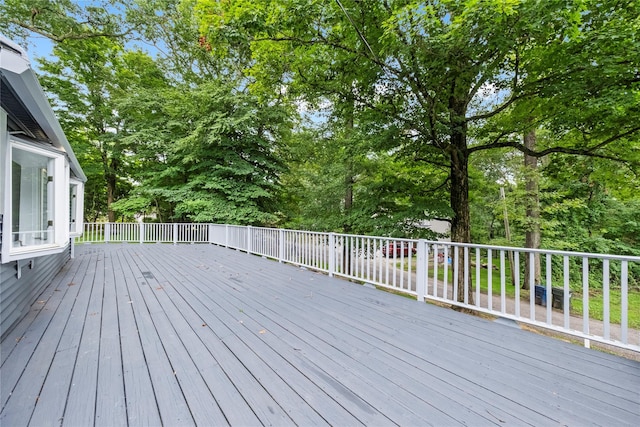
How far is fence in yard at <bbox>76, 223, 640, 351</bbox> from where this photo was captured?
2.25 meters

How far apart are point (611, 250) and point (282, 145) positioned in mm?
13674

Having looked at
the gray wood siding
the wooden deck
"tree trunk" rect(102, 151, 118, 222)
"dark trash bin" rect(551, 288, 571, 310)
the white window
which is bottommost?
"dark trash bin" rect(551, 288, 571, 310)

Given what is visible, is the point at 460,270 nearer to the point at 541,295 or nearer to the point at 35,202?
the point at 541,295

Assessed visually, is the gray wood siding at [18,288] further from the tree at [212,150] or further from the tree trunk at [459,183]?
the tree at [212,150]

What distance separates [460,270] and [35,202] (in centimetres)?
682

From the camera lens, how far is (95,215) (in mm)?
16438

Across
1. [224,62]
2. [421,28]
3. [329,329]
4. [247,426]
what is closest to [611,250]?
[421,28]

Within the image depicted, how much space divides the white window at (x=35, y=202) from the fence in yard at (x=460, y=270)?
12.0ft

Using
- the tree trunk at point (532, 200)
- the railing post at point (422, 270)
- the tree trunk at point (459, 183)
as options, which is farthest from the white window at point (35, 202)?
the tree trunk at point (532, 200)

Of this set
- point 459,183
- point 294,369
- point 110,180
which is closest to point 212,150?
point 110,180

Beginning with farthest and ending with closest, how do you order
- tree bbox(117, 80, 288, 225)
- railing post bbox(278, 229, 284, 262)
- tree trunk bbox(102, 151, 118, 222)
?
tree trunk bbox(102, 151, 118, 222)
tree bbox(117, 80, 288, 225)
railing post bbox(278, 229, 284, 262)

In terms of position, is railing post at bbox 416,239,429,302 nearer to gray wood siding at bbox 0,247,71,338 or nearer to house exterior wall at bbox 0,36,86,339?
house exterior wall at bbox 0,36,86,339

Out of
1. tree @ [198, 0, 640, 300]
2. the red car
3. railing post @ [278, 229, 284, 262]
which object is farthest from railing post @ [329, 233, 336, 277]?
tree @ [198, 0, 640, 300]

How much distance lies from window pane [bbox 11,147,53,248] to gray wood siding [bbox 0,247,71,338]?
0.29 meters
